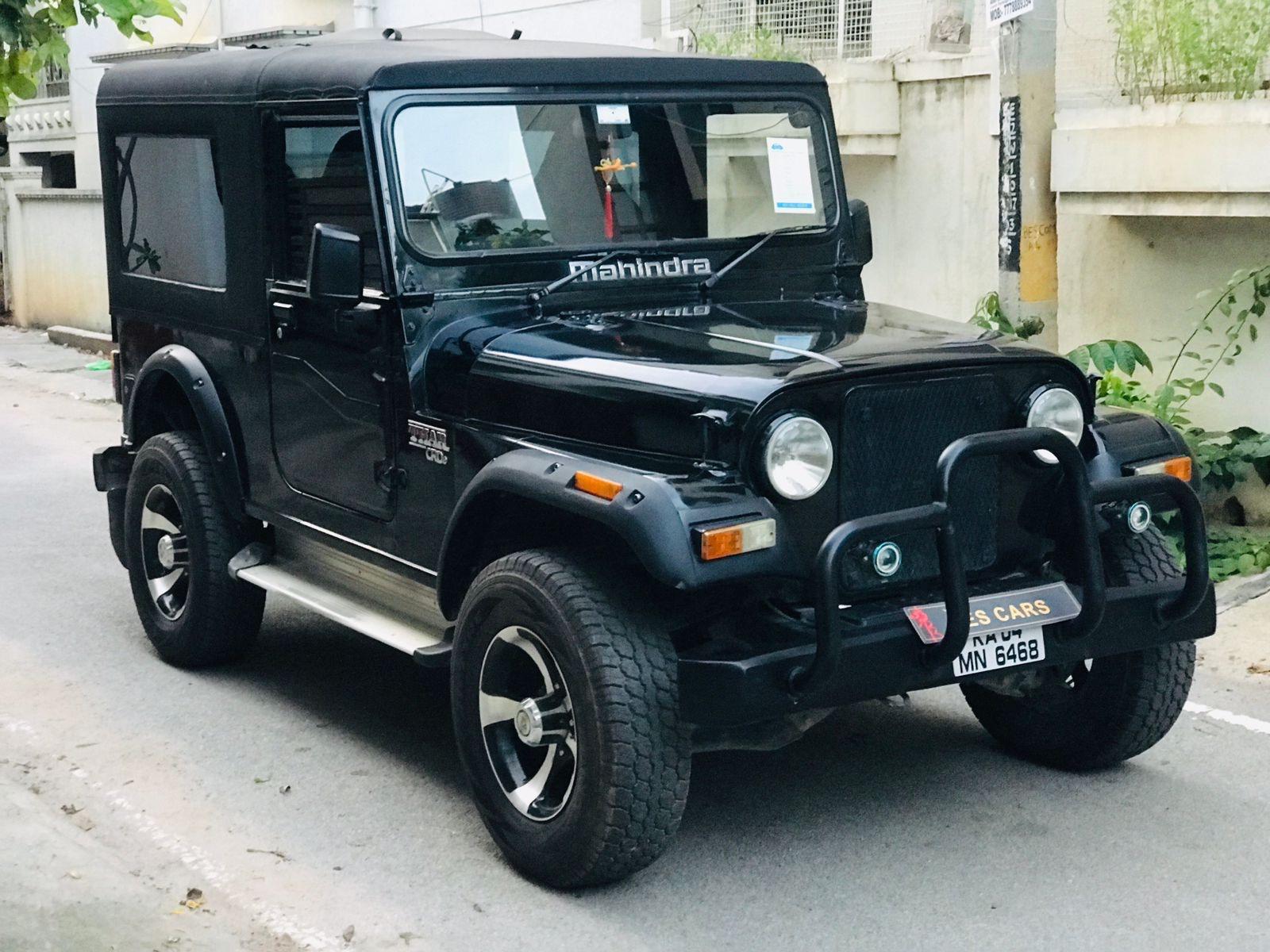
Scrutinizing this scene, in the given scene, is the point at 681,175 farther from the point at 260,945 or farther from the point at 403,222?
the point at 260,945

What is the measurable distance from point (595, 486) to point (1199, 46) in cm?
502

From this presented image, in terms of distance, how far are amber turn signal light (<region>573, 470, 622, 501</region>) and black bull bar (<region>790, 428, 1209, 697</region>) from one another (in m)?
0.52

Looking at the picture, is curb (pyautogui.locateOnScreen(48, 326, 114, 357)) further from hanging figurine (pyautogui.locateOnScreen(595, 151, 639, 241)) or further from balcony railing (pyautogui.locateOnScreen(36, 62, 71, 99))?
hanging figurine (pyautogui.locateOnScreen(595, 151, 639, 241))

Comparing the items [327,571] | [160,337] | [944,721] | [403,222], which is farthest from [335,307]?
[944,721]

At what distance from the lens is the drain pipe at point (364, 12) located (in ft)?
52.6

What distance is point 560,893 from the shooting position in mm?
4551

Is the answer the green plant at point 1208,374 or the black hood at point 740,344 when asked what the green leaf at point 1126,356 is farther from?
the black hood at point 740,344

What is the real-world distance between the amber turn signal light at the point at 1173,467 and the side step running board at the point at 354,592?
201 centimetres

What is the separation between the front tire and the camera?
4.24 metres

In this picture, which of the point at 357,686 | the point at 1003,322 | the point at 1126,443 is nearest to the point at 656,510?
the point at 1126,443

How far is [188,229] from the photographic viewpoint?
6453 millimetres

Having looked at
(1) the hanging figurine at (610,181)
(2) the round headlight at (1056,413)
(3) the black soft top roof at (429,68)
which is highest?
(3) the black soft top roof at (429,68)

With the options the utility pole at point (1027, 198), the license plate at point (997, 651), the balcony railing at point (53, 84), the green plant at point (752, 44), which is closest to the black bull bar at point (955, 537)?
the license plate at point (997, 651)

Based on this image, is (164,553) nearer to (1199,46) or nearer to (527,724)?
(527,724)
